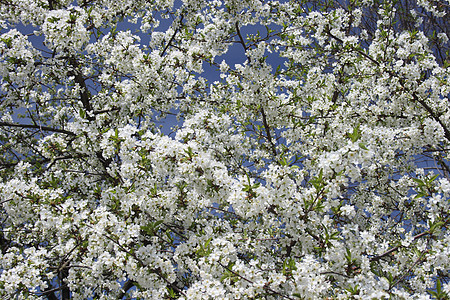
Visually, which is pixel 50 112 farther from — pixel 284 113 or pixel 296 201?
pixel 296 201

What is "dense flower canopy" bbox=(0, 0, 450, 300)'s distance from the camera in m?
3.76

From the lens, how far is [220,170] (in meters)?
3.89

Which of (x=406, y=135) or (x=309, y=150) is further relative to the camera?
(x=309, y=150)

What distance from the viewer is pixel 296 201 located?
3832mm

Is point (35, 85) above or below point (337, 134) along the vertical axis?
above

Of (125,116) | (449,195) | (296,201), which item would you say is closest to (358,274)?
(296,201)

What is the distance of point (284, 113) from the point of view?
7.07 metres

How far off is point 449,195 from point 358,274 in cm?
158

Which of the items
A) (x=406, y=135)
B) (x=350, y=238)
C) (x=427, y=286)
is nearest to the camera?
(x=350, y=238)

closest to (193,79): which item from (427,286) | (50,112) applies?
(50,112)

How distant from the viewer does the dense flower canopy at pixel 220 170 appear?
376cm

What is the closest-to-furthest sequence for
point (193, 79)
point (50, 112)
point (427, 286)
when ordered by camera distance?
point (427, 286) < point (193, 79) < point (50, 112)

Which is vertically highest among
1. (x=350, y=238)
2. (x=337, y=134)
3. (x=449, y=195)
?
(x=337, y=134)

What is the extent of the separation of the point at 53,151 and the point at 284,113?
182 inches
